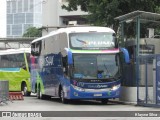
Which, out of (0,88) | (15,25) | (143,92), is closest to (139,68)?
(143,92)

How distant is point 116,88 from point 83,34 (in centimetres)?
321

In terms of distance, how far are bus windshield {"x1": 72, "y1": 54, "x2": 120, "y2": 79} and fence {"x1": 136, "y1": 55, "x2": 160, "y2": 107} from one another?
4.19ft

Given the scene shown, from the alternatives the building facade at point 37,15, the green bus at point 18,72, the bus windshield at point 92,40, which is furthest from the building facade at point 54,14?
the bus windshield at point 92,40

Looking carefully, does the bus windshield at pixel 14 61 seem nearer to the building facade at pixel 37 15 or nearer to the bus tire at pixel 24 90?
the bus tire at pixel 24 90

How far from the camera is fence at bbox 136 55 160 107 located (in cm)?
1992

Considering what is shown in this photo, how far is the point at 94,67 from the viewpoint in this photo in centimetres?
2247

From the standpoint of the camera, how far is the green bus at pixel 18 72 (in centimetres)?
3512

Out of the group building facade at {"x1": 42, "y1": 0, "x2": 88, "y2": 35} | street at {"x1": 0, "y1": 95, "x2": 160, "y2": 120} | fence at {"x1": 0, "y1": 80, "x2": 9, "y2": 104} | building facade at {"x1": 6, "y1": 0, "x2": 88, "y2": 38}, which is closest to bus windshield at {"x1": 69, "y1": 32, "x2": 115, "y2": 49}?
street at {"x1": 0, "y1": 95, "x2": 160, "y2": 120}

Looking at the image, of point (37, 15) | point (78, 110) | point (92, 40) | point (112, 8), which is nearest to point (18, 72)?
point (112, 8)

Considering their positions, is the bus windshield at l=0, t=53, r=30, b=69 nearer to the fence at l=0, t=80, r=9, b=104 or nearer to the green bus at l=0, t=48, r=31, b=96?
the green bus at l=0, t=48, r=31, b=96

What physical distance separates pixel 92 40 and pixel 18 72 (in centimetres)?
1346

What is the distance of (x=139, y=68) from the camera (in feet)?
72.8

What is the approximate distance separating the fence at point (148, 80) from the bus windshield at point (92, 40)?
192cm

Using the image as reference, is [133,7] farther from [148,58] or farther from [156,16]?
[148,58]
